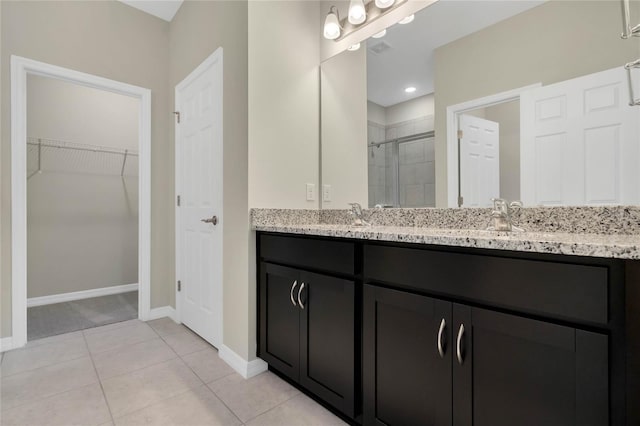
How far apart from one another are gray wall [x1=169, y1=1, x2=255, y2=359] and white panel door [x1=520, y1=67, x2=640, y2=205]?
142 cm

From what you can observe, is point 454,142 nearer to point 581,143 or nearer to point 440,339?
point 581,143

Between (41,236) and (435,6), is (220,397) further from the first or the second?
(41,236)

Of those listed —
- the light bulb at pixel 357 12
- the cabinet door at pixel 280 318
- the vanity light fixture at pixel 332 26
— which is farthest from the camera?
the vanity light fixture at pixel 332 26

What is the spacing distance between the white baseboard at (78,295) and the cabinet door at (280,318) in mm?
2729

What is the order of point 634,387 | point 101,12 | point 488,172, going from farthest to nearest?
point 101,12 < point 488,172 < point 634,387

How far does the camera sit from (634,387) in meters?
0.71

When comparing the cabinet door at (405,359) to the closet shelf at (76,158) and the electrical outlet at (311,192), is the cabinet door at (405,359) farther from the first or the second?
the closet shelf at (76,158)

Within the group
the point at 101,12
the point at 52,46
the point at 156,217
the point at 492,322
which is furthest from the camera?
the point at 156,217

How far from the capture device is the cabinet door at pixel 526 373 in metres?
0.75

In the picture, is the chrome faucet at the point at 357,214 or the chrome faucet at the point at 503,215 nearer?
the chrome faucet at the point at 503,215

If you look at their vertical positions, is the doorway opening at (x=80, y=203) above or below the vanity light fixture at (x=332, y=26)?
below

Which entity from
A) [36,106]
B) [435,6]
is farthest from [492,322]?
[36,106]

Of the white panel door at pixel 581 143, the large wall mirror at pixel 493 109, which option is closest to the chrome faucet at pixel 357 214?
the large wall mirror at pixel 493 109

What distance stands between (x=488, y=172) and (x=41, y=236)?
4.08 metres
